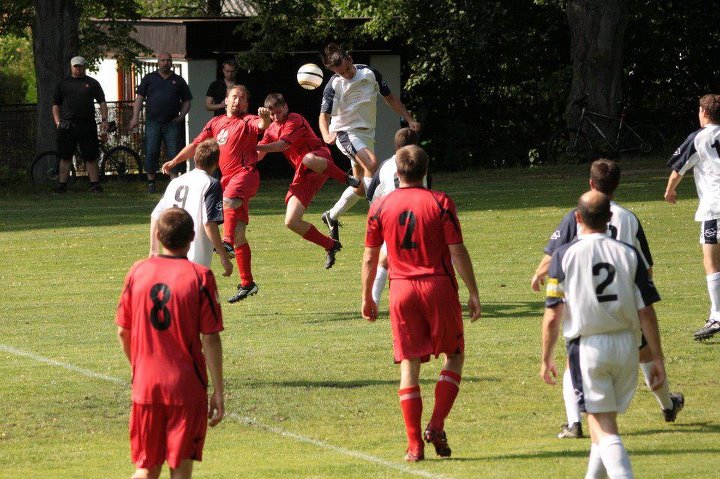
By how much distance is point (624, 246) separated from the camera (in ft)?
21.9

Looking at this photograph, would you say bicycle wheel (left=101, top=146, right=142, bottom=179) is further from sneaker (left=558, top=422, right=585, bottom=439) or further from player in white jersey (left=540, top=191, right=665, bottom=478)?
player in white jersey (left=540, top=191, right=665, bottom=478)

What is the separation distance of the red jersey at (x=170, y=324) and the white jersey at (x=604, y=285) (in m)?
1.74

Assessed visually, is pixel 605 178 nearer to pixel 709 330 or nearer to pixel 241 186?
pixel 709 330

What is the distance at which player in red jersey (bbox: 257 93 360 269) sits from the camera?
14.8 metres

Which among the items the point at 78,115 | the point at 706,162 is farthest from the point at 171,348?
the point at 78,115

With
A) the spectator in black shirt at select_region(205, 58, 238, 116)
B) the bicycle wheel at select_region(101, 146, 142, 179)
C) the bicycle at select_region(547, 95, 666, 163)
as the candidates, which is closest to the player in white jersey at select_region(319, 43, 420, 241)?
the spectator in black shirt at select_region(205, 58, 238, 116)

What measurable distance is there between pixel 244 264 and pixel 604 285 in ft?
26.1

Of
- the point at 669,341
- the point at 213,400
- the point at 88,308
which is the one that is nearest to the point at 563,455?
the point at 213,400

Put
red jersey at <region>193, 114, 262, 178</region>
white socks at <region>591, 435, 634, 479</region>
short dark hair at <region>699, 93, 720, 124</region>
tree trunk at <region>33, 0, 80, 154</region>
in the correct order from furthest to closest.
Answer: tree trunk at <region>33, 0, 80, 154</region>
red jersey at <region>193, 114, 262, 178</region>
short dark hair at <region>699, 93, 720, 124</region>
white socks at <region>591, 435, 634, 479</region>

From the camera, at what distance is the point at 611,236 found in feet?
27.1

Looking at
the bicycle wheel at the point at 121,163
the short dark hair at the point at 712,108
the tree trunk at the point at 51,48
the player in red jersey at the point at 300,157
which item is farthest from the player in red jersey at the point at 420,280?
the tree trunk at the point at 51,48

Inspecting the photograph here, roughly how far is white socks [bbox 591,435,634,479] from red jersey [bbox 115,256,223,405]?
191 cm

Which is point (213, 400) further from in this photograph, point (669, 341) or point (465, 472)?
point (669, 341)

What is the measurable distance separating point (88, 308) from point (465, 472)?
763 centimetres
